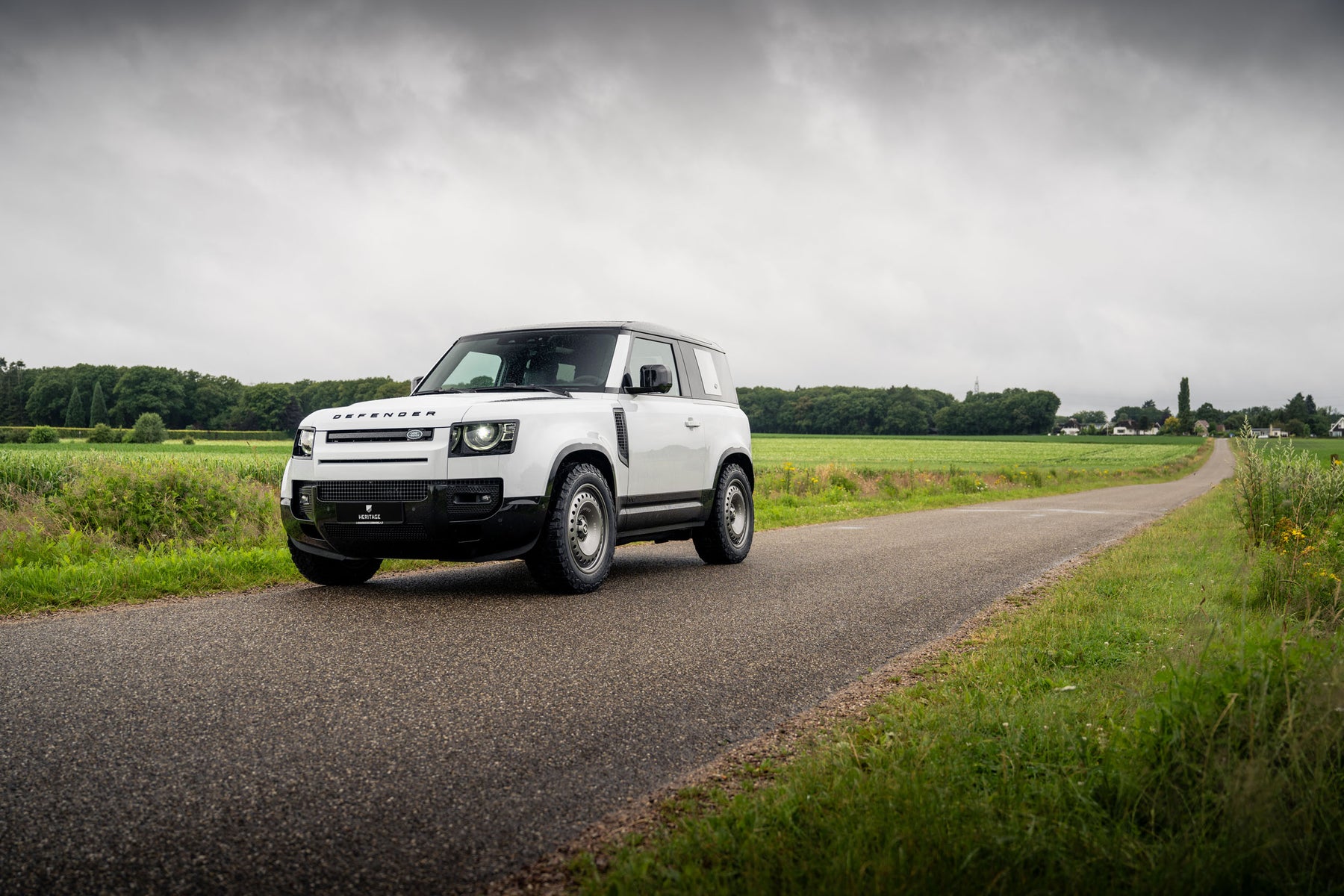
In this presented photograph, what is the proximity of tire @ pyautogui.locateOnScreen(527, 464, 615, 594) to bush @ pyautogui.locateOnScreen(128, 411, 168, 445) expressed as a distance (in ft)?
175

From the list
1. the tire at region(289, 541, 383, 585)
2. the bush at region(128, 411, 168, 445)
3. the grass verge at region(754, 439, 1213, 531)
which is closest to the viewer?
the tire at region(289, 541, 383, 585)

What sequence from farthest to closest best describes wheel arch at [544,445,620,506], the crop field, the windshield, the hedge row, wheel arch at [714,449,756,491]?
the hedge row → the crop field → wheel arch at [714,449,756,491] → the windshield → wheel arch at [544,445,620,506]

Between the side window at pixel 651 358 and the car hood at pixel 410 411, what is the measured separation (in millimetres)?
1143

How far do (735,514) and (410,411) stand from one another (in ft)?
13.4

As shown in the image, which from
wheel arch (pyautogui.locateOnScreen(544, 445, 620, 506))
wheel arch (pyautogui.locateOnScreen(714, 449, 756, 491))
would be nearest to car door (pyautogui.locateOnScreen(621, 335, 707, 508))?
wheel arch (pyautogui.locateOnScreen(544, 445, 620, 506))

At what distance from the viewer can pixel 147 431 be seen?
53.5 meters

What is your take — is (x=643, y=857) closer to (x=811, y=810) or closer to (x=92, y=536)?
(x=811, y=810)

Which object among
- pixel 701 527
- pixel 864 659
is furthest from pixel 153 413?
pixel 864 659

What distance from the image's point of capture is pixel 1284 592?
7012mm

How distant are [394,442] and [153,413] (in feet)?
183

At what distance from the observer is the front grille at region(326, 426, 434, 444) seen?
22.3 ft

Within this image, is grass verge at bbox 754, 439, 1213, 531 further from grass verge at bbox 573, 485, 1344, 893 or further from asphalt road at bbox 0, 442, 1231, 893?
grass verge at bbox 573, 485, 1344, 893

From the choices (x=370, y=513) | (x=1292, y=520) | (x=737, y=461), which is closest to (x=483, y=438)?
(x=370, y=513)

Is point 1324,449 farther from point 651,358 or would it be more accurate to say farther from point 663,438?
point 663,438
